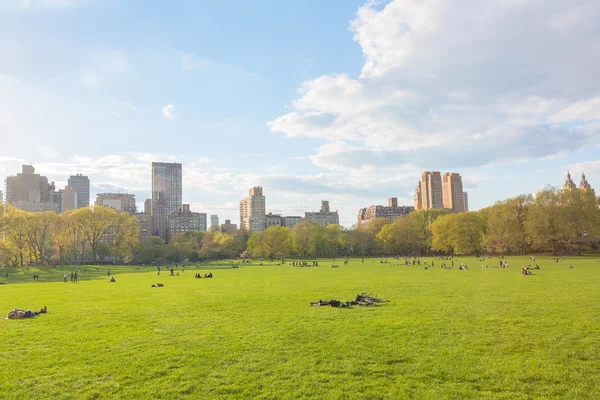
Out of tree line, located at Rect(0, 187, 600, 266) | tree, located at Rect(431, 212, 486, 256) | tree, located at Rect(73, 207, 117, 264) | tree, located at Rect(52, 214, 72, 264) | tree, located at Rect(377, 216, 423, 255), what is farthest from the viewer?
tree, located at Rect(377, 216, 423, 255)

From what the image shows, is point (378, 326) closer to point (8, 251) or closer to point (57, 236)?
point (8, 251)

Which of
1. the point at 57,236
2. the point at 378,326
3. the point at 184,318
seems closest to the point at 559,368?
the point at 378,326

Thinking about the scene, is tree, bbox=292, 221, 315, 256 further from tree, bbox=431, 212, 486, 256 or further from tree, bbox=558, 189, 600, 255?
tree, bbox=558, 189, 600, 255

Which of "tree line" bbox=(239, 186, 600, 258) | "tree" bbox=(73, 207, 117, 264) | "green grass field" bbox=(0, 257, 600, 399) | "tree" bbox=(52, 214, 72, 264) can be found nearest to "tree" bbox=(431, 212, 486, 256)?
"tree line" bbox=(239, 186, 600, 258)

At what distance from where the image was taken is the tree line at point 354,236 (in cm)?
8712

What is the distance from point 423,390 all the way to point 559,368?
4.00m

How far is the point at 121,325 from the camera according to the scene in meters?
17.0

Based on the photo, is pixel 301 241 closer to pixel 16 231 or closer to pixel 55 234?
pixel 55 234

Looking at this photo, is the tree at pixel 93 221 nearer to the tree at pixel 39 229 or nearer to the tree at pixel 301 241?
the tree at pixel 39 229

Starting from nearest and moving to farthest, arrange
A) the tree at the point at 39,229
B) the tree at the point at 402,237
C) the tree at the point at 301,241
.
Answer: the tree at the point at 39,229 < the tree at the point at 402,237 < the tree at the point at 301,241

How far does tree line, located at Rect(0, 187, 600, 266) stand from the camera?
286ft

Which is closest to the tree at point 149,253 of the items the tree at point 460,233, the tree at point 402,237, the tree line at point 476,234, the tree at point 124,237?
the tree at point 124,237

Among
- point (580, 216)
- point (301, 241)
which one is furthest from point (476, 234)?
point (301, 241)

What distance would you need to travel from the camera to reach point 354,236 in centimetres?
14088
